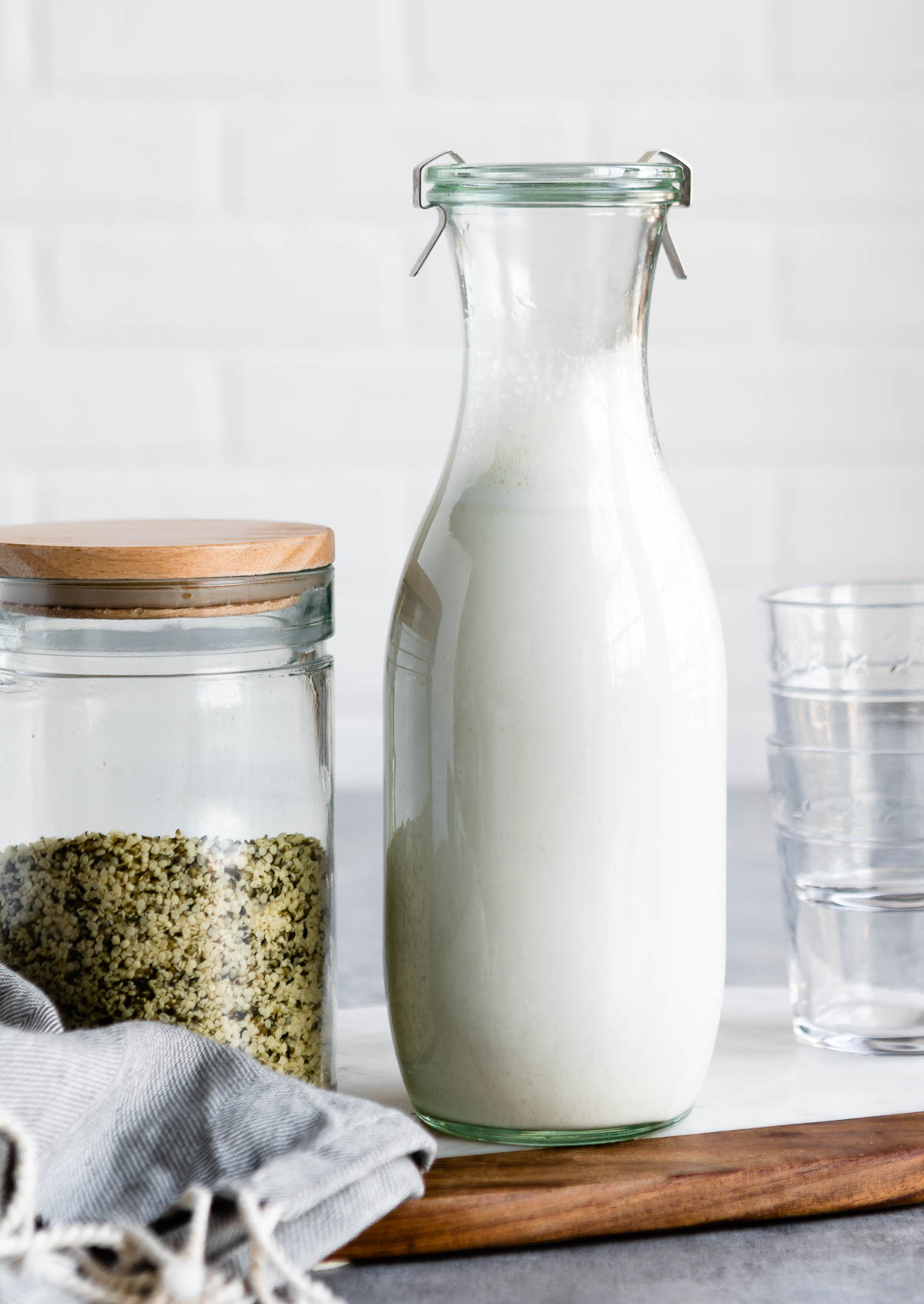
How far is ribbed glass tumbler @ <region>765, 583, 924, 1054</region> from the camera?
2.12ft

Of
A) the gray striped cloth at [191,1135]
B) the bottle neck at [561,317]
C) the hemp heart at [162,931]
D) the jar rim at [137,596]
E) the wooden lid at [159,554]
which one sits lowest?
the gray striped cloth at [191,1135]

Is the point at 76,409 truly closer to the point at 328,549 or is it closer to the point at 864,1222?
the point at 328,549

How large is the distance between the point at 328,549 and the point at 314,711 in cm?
7

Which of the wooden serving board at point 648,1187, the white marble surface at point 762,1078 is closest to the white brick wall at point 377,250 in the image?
the white marble surface at point 762,1078

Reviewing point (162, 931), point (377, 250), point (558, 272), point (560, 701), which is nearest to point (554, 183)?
point (558, 272)

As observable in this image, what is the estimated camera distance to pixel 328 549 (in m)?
0.56

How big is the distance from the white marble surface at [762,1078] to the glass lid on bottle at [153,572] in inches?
8.4

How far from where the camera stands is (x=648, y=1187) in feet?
1.68

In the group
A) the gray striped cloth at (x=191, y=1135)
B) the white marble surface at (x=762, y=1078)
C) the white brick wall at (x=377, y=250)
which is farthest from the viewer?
the white brick wall at (x=377, y=250)

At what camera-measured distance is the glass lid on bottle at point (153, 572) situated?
1.68ft

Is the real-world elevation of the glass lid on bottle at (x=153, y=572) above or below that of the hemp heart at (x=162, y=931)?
above

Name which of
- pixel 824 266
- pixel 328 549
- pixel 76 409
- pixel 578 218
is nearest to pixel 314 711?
pixel 328 549

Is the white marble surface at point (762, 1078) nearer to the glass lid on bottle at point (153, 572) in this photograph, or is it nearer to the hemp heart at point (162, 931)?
the hemp heart at point (162, 931)

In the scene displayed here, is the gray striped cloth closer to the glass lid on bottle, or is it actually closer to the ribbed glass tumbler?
the glass lid on bottle
